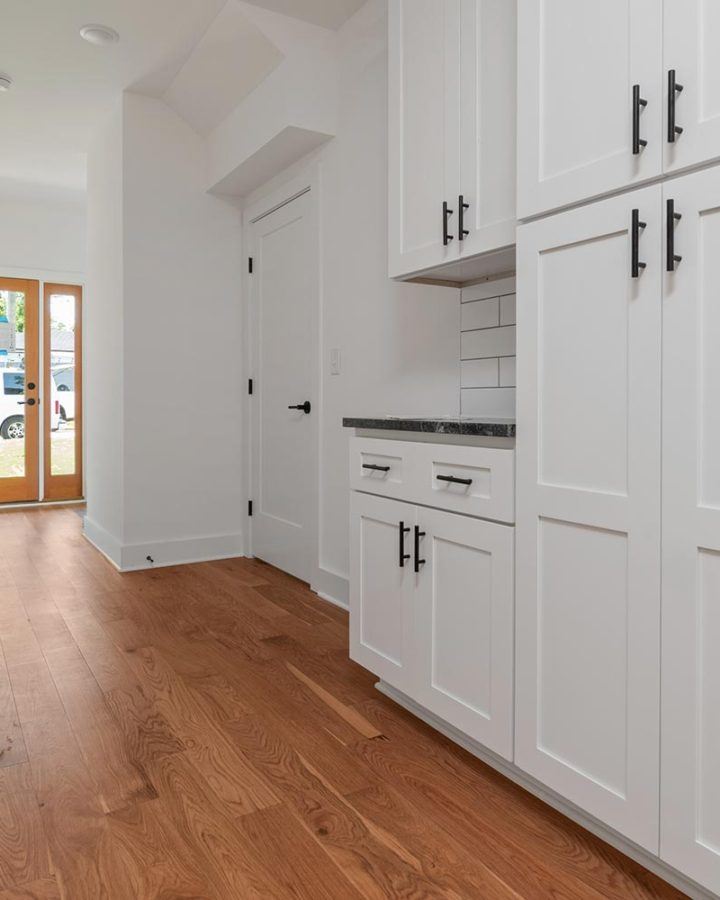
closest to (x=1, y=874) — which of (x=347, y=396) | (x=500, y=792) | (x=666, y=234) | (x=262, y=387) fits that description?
(x=500, y=792)

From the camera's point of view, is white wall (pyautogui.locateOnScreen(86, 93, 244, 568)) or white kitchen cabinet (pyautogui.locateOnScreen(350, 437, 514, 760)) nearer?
white kitchen cabinet (pyautogui.locateOnScreen(350, 437, 514, 760))

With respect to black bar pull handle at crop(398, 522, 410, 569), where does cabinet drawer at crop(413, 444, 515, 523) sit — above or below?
above

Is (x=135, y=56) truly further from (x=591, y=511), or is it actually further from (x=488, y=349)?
(x=591, y=511)

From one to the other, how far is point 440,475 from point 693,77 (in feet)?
3.33

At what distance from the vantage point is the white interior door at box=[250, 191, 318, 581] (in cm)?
348

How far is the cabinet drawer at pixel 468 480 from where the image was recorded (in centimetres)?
159

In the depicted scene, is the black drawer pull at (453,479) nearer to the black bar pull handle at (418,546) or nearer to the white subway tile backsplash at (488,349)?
the black bar pull handle at (418,546)

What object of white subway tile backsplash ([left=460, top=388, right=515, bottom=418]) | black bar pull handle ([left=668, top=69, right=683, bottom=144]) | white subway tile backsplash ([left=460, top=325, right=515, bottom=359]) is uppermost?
black bar pull handle ([left=668, top=69, right=683, bottom=144])

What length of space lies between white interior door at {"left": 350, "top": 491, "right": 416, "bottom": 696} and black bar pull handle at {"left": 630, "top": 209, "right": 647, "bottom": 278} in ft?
2.94

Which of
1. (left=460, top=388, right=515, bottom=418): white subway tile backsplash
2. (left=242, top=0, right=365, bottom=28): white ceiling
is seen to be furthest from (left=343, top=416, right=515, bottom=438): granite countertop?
(left=242, top=0, right=365, bottom=28): white ceiling

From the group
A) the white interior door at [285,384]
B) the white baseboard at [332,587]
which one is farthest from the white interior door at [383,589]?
the white interior door at [285,384]

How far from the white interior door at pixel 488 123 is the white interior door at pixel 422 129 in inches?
1.8

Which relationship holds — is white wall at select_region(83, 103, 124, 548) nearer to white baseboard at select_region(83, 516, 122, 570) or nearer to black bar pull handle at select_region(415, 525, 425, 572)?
white baseboard at select_region(83, 516, 122, 570)

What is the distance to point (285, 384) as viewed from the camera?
12.4ft
